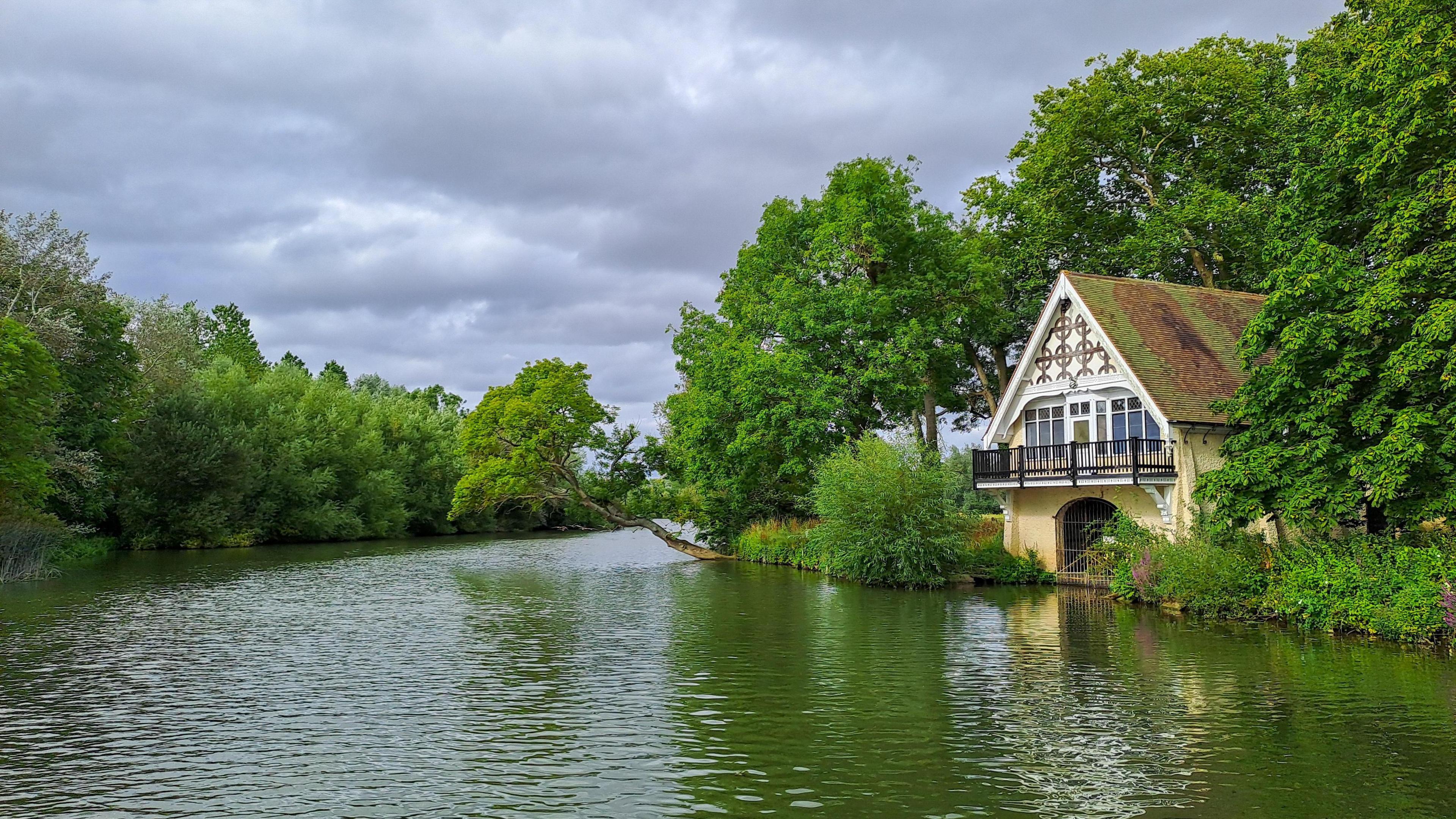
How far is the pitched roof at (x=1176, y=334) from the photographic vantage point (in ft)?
101

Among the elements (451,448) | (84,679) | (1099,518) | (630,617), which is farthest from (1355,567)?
(451,448)

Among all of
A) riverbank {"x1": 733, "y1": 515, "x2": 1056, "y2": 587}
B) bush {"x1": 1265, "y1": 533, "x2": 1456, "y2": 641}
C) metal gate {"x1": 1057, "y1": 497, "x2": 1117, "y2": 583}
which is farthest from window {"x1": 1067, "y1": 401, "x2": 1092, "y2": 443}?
bush {"x1": 1265, "y1": 533, "x2": 1456, "y2": 641}

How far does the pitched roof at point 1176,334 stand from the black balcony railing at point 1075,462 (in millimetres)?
1382

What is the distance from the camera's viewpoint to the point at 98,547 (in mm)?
51438

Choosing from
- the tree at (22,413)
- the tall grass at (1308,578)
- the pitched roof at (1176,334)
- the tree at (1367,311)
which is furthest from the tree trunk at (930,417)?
the tree at (22,413)

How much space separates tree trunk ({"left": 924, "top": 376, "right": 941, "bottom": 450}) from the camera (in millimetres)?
45250

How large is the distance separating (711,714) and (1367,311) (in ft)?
54.3

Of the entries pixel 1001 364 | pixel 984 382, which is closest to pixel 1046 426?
pixel 984 382

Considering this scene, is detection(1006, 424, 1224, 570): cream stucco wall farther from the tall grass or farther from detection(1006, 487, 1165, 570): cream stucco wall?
the tall grass

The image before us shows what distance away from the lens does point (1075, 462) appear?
104 ft

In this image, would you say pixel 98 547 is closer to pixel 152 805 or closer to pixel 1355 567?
pixel 152 805

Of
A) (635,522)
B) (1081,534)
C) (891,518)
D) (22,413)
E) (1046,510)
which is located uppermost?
(22,413)

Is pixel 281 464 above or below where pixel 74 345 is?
below

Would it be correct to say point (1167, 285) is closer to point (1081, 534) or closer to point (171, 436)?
point (1081, 534)
